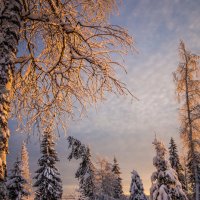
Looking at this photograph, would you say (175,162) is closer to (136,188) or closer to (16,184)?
(136,188)

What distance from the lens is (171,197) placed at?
1474 cm

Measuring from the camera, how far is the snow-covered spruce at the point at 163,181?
48.3 feet

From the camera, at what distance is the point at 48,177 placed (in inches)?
1017

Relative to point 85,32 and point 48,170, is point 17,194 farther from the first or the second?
point 85,32

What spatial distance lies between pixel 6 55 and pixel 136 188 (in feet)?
72.3

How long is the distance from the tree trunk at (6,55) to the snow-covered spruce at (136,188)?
2094cm

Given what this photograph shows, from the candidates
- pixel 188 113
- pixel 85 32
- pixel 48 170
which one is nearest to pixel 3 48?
pixel 85 32

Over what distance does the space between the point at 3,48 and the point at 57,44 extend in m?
1.84

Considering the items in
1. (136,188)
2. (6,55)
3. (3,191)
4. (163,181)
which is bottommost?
(3,191)

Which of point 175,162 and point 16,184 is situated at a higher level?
point 175,162

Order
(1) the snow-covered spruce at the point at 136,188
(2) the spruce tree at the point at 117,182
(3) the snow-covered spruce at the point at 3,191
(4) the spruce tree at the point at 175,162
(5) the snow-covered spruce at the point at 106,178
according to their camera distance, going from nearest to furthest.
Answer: (3) the snow-covered spruce at the point at 3,191 → (1) the snow-covered spruce at the point at 136,188 → (4) the spruce tree at the point at 175,162 → (2) the spruce tree at the point at 117,182 → (5) the snow-covered spruce at the point at 106,178

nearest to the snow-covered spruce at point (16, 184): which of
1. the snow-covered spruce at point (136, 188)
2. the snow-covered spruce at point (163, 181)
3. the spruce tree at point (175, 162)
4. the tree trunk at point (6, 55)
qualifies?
the snow-covered spruce at point (136, 188)

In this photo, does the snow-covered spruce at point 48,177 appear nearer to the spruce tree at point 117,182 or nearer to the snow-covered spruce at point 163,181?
the snow-covered spruce at point 163,181

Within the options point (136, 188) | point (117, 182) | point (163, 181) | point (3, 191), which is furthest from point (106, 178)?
point (3, 191)
